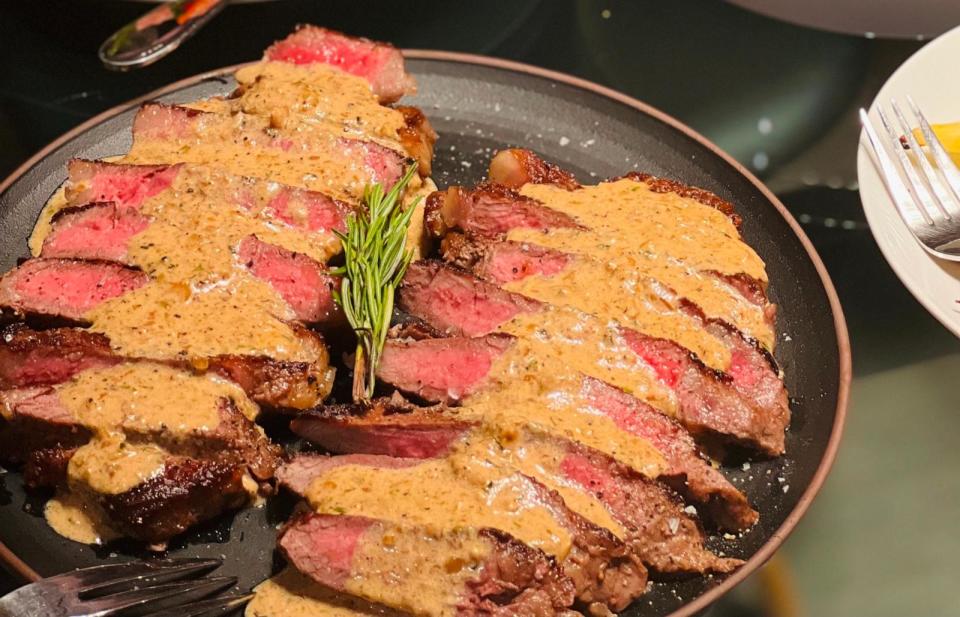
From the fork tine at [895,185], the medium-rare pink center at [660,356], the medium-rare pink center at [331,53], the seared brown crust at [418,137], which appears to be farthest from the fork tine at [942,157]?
the medium-rare pink center at [331,53]

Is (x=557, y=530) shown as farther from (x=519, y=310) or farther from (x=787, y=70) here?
(x=787, y=70)

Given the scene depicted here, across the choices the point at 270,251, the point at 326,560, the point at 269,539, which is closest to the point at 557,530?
the point at 326,560

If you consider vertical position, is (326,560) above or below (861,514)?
above

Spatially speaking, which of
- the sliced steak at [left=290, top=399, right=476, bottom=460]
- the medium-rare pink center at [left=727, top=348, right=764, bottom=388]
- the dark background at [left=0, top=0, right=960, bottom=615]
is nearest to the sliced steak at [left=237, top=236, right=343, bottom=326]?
the sliced steak at [left=290, top=399, right=476, bottom=460]

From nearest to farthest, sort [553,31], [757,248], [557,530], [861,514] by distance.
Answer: [557,530] → [861,514] → [757,248] → [553,31]

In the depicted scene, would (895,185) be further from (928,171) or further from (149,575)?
(149,575)

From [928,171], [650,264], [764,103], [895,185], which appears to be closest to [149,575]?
[650,264]
